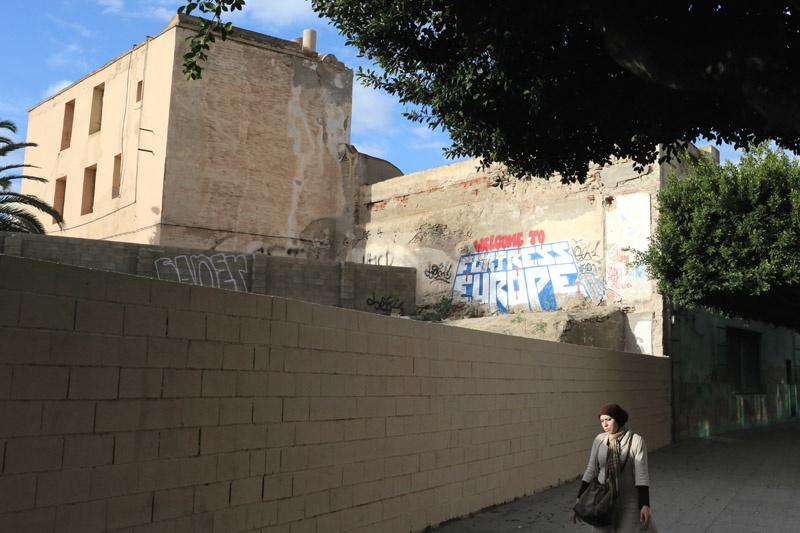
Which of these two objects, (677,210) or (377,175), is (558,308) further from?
(377,175)

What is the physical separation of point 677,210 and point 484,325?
4637 mm

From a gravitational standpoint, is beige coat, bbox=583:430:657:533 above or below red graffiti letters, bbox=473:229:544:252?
below

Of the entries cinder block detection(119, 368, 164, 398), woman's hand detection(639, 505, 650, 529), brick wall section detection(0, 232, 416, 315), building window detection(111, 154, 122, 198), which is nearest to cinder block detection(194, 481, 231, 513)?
cinder block detection(119, 368, 164, 398)

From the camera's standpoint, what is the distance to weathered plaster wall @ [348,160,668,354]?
16.4 metres

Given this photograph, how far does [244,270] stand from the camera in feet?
59.7

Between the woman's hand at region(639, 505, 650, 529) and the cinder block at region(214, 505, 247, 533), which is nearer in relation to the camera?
the cinder block at region(214, 505, 247, 533)

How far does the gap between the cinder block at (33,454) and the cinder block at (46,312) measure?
0.55 m

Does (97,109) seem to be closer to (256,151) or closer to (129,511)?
(256,151)

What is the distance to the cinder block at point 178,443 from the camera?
440cm

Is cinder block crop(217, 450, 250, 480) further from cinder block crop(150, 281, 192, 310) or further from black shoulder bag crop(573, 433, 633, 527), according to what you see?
black shoulder bag crop(573, 433, 633, 527)

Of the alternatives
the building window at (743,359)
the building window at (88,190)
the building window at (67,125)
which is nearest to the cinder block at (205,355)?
the building window at (743,359)

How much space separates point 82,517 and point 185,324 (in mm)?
1233

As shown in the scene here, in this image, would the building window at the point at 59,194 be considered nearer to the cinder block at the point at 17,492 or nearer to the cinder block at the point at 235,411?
the cinder block at the point at 235,411

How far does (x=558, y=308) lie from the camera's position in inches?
687
